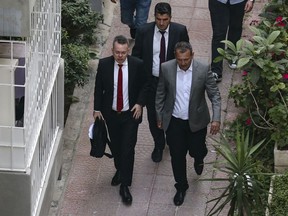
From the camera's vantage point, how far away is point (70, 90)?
42.6 ft

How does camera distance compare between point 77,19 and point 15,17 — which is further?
point 77,19

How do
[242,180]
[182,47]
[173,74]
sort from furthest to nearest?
[173,74] → [182,47] → [242,180]

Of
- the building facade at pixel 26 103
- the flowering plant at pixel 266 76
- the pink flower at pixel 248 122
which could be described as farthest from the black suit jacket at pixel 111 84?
the pink flower at pixel 248 122

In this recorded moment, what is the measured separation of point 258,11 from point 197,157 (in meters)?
4.04

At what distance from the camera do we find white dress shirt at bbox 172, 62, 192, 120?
424 inches

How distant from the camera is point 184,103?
1085cm

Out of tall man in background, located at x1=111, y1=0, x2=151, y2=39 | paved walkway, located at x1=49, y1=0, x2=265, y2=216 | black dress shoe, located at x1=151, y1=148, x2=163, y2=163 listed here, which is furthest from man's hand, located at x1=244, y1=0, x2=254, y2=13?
black dress shoe, located at x1=151, y1=148, x2=163, y2=163

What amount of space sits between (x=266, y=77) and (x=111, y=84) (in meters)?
1.66

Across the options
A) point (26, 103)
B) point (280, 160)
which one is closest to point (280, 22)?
point (280, 160)

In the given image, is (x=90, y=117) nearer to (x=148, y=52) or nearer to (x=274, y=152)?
(x=148, y=52)

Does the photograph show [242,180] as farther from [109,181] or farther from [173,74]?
[109,181]

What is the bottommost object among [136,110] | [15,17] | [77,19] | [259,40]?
[136,110]

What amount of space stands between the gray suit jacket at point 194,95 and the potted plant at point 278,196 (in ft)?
2.89

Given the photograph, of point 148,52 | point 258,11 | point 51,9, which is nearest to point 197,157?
point 148,52
